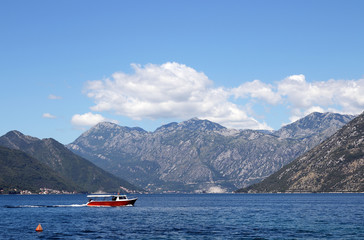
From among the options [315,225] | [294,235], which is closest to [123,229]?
[294,235]

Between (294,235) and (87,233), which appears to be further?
(87,233)

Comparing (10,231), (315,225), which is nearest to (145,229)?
(10,231)

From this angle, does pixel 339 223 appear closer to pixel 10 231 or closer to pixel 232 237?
pixel 232 237

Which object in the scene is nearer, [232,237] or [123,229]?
[232,237]

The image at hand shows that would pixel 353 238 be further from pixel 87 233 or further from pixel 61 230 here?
pixel 61 230

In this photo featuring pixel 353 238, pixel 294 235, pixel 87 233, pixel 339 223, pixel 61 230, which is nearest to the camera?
pixel 353 238

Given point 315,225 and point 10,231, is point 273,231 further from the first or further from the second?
point 10,231

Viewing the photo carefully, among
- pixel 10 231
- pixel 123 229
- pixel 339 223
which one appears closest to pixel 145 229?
pixel 123 229

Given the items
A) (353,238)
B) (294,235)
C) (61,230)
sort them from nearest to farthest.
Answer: (353,238) < (294,235) < (61,230)

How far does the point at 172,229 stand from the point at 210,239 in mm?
22212

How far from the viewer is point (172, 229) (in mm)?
118000

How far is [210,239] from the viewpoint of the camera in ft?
320

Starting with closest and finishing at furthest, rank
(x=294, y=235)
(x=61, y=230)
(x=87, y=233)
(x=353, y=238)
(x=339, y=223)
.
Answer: (x=353, y=238) < (x=294, y=235) < (x=87, y=233) < (x=61, y=230) < (x=339, y=223)

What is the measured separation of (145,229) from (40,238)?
2822 cm
